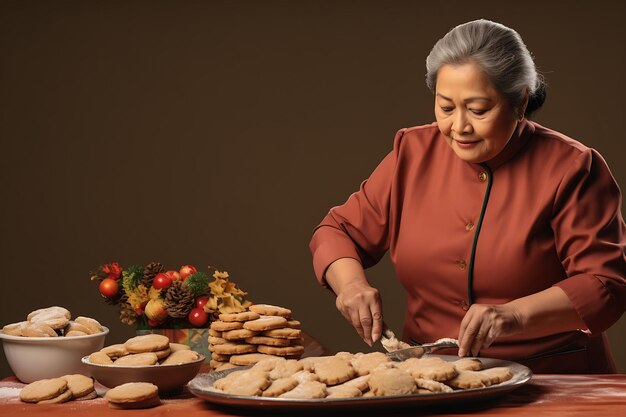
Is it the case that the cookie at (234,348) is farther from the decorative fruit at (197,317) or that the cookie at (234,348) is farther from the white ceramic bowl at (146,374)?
the decorative fruit at (197,317)

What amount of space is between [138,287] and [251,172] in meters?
3.06

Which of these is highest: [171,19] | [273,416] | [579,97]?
[171,19]

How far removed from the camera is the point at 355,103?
18.5 feet

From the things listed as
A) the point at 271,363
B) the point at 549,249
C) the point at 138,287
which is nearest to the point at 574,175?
the point at 549,249

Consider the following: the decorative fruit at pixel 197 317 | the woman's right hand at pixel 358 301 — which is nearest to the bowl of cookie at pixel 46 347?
the decorative fruit at pixel 197 317

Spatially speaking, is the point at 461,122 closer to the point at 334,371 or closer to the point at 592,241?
the point at 592,241

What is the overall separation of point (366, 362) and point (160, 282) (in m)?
0.88

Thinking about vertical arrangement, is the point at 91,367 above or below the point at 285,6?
below

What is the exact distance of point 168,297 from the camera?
8.41 feet

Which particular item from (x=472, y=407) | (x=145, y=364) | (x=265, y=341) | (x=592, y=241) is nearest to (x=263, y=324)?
(x=265, y=341)

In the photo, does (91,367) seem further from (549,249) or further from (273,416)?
(549,249)

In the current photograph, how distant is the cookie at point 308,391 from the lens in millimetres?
1644

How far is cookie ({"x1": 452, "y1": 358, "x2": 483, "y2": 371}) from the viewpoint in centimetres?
191

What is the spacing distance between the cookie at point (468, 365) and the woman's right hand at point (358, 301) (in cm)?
28
